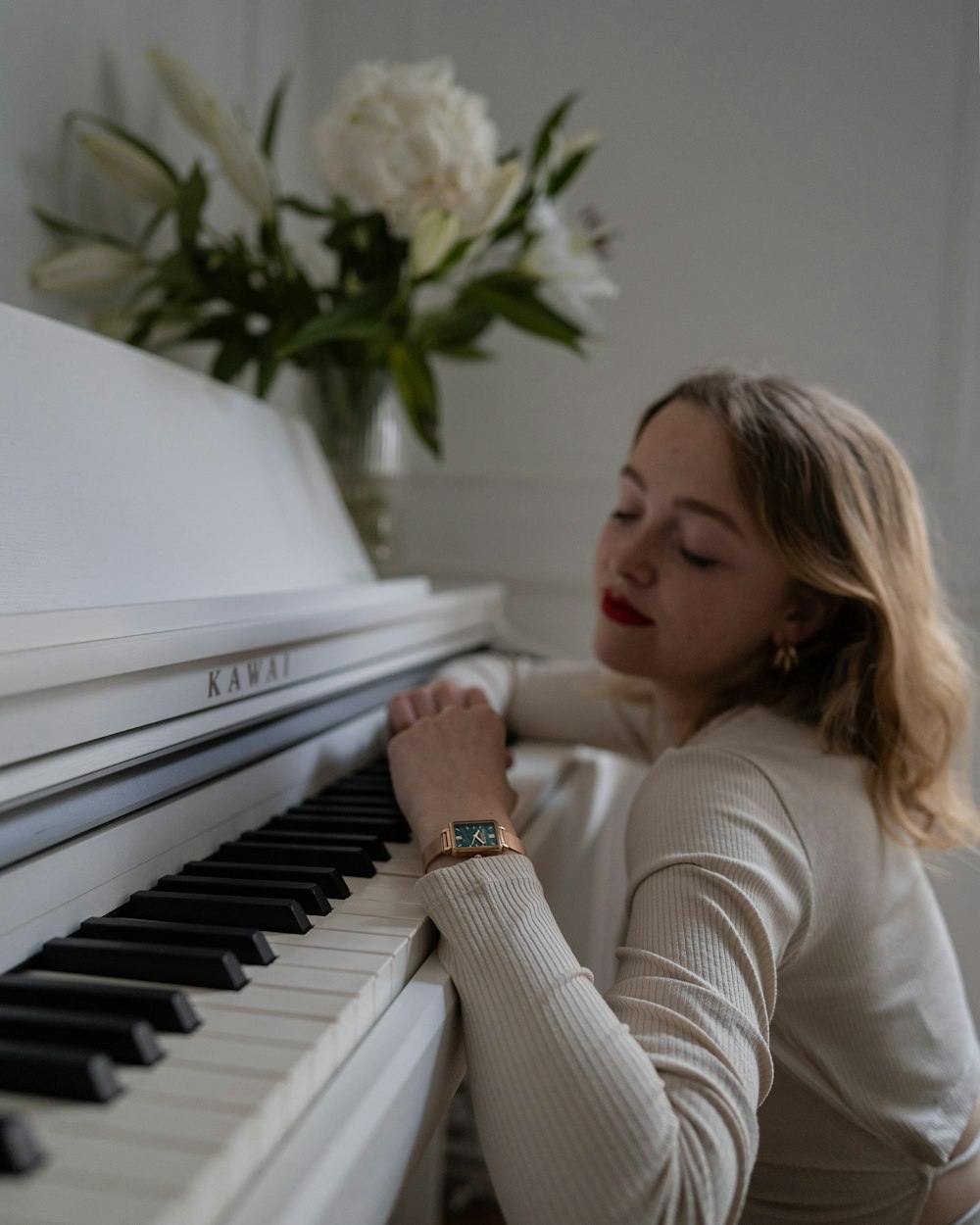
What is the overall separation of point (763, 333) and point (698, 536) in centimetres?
113

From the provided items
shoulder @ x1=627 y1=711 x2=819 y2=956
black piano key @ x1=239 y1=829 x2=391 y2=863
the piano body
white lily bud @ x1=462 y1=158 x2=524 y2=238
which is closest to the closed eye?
shoulder @ x1=627 y1=711 x2=819 y2=956

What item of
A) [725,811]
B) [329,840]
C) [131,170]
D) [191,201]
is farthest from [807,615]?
[131,170]

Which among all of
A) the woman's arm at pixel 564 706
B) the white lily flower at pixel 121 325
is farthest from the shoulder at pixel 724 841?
the white lily flower at pixel 121 325

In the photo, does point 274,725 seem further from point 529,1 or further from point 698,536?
point 529,1

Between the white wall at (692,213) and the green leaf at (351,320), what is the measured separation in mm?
516

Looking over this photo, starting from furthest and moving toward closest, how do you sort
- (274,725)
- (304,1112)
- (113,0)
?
(113,0), (274,725), (304,1112)

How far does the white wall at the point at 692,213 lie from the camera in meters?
1.84

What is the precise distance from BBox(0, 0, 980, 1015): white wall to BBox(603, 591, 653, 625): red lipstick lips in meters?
0.91

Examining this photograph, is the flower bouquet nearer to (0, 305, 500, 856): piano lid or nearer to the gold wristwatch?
(0, 305, 500, 856): piano lid

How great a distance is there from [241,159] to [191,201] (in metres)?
0.14

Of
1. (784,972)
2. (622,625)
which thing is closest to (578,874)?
(622,625)

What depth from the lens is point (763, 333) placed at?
77.9 inches

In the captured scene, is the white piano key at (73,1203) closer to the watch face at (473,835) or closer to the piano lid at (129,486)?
the piano lid at (129,486)

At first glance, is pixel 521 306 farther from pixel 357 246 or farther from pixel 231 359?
pixel 231 359
